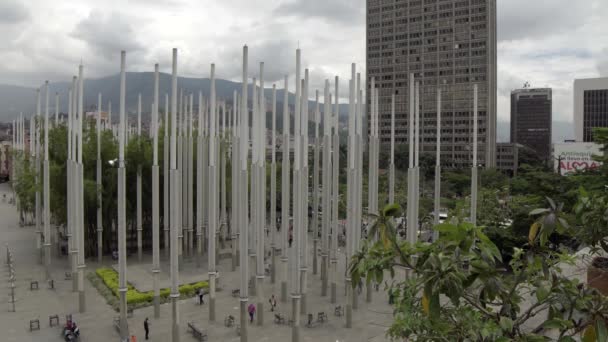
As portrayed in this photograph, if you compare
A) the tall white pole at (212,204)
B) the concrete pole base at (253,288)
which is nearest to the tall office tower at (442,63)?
the concrete pole base at (253,288)

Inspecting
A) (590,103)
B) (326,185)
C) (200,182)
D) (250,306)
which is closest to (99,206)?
(200,182)

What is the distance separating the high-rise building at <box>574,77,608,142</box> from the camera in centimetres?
8056

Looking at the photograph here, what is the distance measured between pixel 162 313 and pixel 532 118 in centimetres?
12988

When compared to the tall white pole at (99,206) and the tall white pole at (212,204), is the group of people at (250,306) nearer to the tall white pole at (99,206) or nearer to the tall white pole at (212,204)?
the tall white pole at (212,204)

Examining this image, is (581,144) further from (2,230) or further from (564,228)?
(2,230)

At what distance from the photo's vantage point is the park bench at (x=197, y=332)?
57.9 ft

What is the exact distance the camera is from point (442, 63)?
7550 centimetres

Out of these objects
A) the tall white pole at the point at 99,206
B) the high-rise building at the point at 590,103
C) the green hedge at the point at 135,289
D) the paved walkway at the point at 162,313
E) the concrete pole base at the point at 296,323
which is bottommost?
the paved walkway at the point at 162,313

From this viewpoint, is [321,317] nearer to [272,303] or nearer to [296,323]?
[272,303]

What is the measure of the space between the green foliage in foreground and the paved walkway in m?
13.6

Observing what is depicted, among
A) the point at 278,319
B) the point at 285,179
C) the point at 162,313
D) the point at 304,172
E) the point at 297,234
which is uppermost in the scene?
the point at 304,172

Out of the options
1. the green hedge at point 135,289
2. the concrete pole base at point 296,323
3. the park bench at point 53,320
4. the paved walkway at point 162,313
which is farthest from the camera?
the green hedge at point 135,289

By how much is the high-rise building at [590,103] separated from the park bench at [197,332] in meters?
82.1

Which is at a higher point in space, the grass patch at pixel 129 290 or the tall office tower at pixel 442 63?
the tall office tower at pixel 442 63
